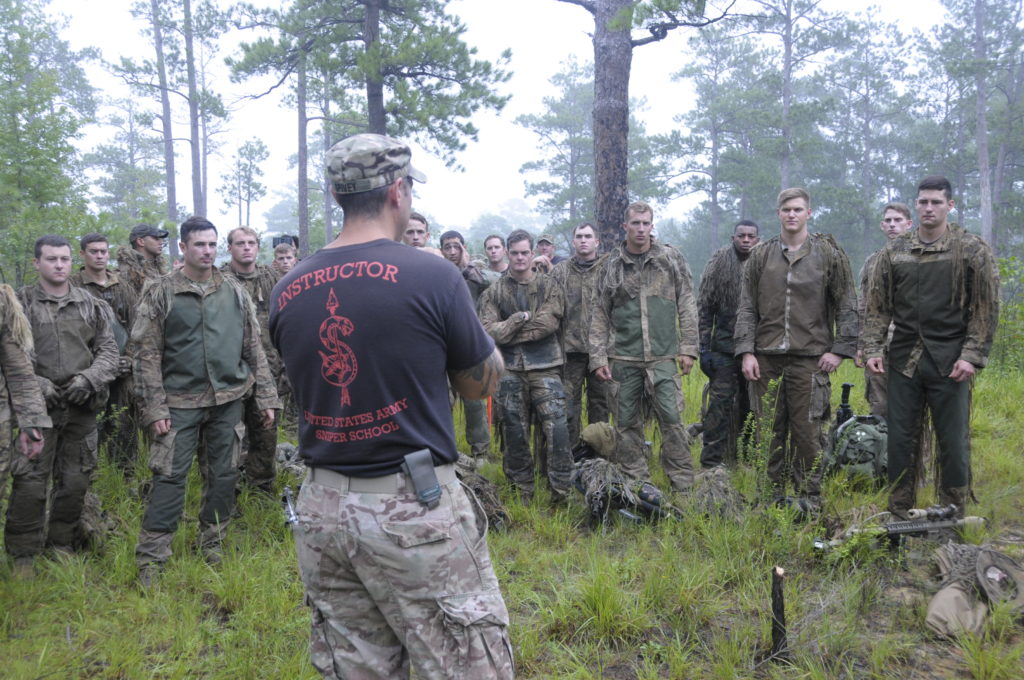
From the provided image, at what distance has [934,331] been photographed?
4.38 metres

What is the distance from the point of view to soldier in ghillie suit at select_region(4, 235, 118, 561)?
4309 mm

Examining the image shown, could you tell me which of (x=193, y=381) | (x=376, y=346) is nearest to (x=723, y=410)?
(x=193, y=381)

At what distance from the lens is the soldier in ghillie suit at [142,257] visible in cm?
664

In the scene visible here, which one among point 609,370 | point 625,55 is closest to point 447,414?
point 609,370

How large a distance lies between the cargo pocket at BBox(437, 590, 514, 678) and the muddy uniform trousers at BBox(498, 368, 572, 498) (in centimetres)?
350

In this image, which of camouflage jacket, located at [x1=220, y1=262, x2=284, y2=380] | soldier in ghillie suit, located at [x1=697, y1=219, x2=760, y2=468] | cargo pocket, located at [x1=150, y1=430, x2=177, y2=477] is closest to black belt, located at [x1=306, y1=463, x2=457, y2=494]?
cargo pocket, located at [x1=150, y1=430, x2=177, y2=477]

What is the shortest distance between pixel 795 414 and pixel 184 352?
4315 mm

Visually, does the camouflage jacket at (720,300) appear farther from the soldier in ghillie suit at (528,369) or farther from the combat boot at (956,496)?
the combat boot at (956,496)

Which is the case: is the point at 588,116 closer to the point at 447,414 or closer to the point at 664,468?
the point at 664,468

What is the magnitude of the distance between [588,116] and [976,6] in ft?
55.0

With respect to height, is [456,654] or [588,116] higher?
[588,116]

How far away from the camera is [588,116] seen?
35.2 m

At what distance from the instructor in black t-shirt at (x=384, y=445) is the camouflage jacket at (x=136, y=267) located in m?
5.43

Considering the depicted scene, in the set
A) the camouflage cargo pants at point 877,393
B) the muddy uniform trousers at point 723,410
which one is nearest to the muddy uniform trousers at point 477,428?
the muddy uniform trousers at point 723,410
